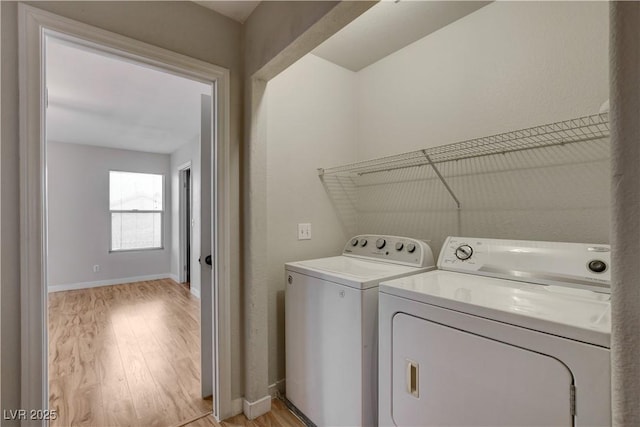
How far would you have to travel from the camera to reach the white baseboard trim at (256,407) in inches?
68.2

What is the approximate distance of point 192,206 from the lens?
4.95 m

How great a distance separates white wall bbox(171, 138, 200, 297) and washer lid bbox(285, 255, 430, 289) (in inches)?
119

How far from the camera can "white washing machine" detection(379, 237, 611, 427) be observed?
0.80 m

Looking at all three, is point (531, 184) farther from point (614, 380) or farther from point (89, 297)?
point (89, 297)

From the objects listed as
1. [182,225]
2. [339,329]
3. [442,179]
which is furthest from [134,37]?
[182,225]

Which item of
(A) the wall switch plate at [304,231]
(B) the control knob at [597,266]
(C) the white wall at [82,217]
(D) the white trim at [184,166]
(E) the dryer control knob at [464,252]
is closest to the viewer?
(B) the control knob at [597,266]

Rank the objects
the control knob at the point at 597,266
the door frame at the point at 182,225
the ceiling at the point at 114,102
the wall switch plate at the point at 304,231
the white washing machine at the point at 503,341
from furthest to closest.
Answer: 1. the door frame at the point at 182,225
2. the ceiling at the point at 114,102
3. the wall switch plate at the point at 304,231
4. the control knob at the point at 597,266
5. the white washing machine at the point at 503,341

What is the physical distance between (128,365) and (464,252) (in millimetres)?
2745

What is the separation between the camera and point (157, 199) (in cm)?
573

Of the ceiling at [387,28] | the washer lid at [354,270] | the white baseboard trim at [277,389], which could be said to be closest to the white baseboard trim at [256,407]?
the white baseboard trim at [277,389]

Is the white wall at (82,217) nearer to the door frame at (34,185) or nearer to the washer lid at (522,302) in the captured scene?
the door frame at (34,185)

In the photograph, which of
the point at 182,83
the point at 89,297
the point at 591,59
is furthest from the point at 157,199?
the point at 591,59

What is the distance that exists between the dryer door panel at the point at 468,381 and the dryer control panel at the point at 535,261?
1.64 ft

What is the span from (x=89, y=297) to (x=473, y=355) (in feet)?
17.7
